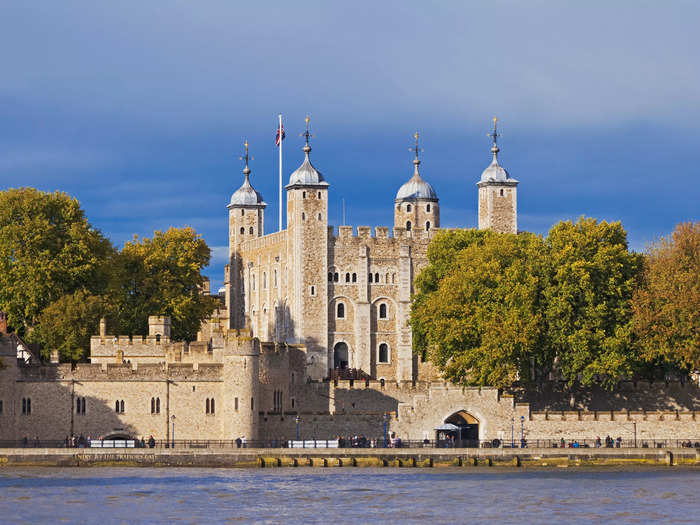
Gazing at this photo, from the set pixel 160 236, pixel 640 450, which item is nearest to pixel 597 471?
pixel 640 450

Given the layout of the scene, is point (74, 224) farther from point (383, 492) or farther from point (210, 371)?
point (383, 492)

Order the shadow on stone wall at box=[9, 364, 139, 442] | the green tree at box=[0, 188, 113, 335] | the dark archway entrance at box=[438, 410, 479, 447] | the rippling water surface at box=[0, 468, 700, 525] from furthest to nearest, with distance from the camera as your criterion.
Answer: the green tree at box=[0, 188, 113, 335] → the dark archway entrance at box=[438, 410, 479, 447] → the shadow on stone wall at box=[9, 364, 139, 442] → the rippling water surface at box=[0, 468, 700, 525]

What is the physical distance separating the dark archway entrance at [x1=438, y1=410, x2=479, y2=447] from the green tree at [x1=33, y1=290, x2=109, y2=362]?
1914 cm

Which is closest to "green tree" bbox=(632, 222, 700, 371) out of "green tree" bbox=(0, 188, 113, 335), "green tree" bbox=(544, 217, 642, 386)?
"green tree" bbox=(544, 217, 642, 386)

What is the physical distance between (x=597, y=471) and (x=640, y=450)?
12.8 feet

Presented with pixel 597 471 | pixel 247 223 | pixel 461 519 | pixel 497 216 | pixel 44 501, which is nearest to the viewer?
pixel 461 519

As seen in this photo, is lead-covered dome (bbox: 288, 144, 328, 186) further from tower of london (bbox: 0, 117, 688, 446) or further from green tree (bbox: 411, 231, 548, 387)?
green tree (bbox: 411, 231, 548, 387)

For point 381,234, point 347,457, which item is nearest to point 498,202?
point 381,234

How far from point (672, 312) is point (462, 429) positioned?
11767 millimetres

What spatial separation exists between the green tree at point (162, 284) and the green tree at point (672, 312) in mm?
27179

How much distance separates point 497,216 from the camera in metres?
122

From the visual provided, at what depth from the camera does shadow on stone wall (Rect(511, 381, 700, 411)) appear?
9700 cm

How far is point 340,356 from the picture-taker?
11950 centimetres

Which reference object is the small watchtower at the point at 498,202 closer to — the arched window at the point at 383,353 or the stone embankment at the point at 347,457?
the arched window at the point at 383,353
